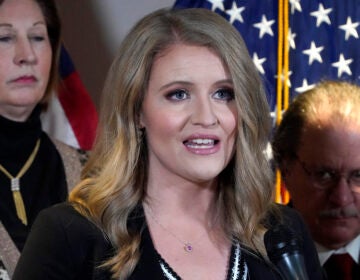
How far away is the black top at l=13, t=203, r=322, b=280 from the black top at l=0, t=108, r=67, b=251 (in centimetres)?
77

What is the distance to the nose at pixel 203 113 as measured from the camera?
5.96 ft

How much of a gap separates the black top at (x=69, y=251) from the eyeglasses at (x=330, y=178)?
99 cm

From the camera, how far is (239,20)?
11.3 feet

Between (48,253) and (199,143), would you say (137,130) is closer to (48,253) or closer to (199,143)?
(199,143)

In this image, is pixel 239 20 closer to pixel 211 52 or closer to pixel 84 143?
pixel 84 143

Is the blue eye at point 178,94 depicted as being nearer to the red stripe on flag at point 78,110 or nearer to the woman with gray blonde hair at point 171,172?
the woman with gray blonde hair at point 171,172

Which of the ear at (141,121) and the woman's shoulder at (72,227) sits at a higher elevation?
the ear at (141,121)

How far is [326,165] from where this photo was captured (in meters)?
2.74

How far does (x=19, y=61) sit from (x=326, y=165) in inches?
39.3

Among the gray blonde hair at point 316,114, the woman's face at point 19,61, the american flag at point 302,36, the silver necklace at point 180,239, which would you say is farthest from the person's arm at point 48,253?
the american flag at point 302,36

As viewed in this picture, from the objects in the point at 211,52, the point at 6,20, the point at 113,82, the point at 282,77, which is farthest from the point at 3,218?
the point at 282,77

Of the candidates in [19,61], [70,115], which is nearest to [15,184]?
[19,61]

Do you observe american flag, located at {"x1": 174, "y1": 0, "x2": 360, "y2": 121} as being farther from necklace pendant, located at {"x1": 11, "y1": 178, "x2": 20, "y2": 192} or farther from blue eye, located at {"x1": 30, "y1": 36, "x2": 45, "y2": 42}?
necklace pendant, located at {"x1": 11, "y1": 178, "x2": 20, "y2": 192}

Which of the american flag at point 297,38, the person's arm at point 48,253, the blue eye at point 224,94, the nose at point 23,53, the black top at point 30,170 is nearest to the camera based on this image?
the person's arm at point 48,253
